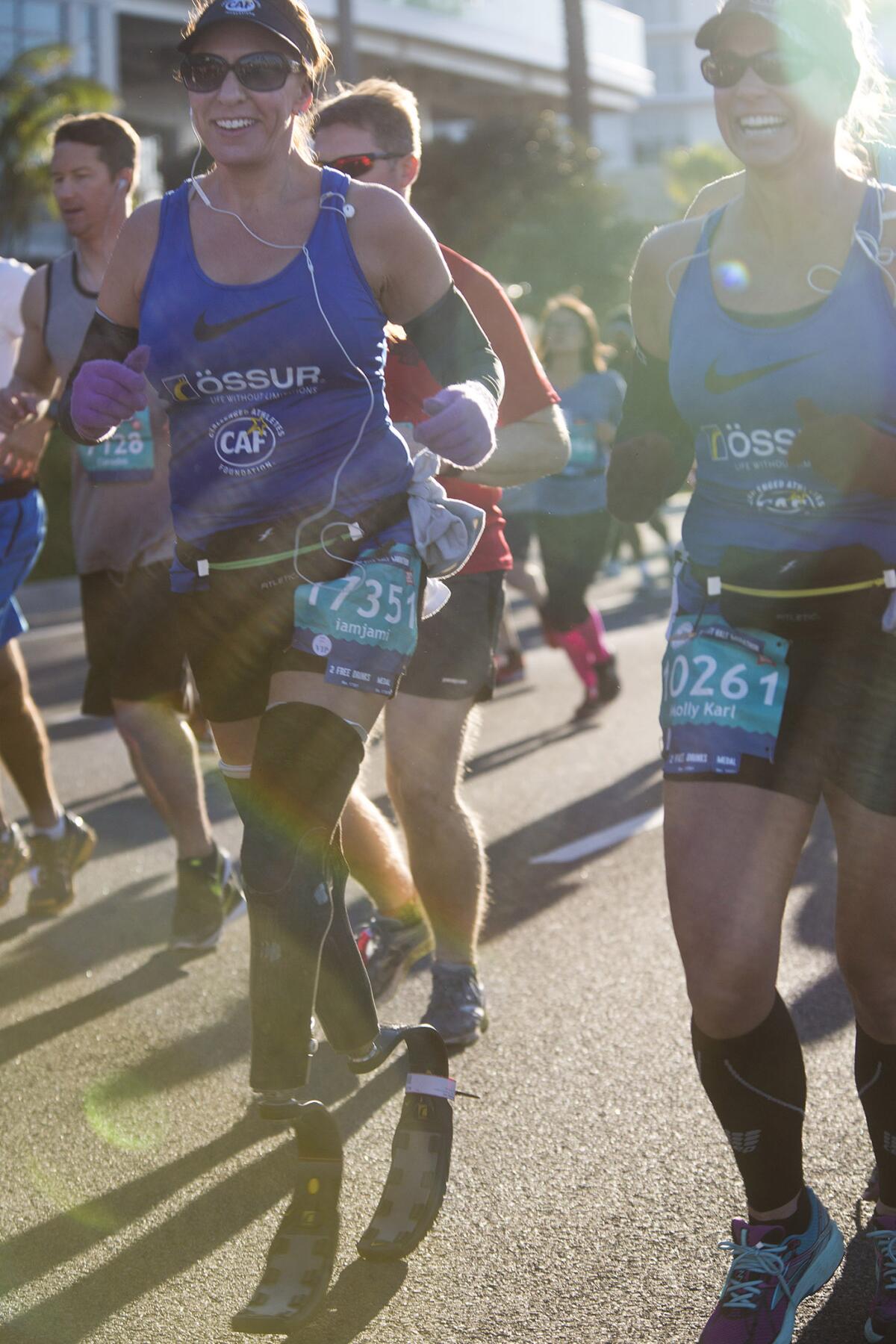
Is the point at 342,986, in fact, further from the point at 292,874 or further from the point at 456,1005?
the point at 456,1005

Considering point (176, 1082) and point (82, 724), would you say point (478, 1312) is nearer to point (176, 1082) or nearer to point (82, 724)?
point (176, 1082)

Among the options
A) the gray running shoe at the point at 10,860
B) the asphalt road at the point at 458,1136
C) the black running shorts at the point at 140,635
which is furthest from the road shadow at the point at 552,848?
the gray running shoe at the point at 10,860

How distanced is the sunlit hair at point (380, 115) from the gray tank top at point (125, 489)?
115 cm

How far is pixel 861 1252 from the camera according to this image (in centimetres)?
326

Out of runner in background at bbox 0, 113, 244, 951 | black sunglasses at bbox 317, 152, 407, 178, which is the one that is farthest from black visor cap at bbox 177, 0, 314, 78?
runner in background at bbox 0, 113, 244, 951

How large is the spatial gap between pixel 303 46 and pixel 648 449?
99 cm

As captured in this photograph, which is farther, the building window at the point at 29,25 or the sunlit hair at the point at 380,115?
the building window at the point at 29,25

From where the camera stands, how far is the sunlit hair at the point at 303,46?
128 inches

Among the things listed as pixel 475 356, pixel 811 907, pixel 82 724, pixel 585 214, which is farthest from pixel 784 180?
pixel 585 214

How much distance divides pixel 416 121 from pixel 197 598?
1786 millimetres

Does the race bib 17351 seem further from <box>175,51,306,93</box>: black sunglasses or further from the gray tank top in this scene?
the gray tank top

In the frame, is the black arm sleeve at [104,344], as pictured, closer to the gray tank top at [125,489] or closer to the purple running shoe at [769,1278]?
the purple running shoe at [769,1278]

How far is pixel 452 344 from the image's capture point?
335 centimetres

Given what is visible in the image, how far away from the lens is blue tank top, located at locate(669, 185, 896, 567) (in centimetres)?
283
